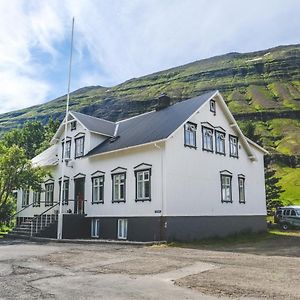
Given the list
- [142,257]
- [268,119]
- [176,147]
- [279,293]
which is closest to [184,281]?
Result: [279,293]

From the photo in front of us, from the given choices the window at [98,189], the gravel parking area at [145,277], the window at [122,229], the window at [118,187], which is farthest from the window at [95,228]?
the gravel parking area at [145,277]

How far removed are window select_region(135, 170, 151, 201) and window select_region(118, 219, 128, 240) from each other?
195 cm

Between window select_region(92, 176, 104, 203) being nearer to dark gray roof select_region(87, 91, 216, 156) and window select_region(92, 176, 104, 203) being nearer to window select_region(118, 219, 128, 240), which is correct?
dark gray roof select_region(87, 91, 216, 156)

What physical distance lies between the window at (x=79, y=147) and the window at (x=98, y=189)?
265 cm

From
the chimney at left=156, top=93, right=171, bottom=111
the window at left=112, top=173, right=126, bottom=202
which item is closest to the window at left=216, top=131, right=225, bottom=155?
the chimney at left=156, top=93, right=171, bottom=111

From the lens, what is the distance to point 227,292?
347 inches

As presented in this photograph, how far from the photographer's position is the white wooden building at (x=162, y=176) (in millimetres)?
22391

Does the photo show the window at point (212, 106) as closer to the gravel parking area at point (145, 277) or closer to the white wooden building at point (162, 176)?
the white wooden building at point (162, 176)

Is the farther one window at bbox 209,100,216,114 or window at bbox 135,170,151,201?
window at bbox 209,100,216,114

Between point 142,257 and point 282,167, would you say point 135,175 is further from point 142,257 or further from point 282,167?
point 282,167

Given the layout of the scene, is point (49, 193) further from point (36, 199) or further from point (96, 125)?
point (96, 125)

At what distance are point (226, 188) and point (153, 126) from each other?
21.4 feet

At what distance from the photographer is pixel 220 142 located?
26.9 metres

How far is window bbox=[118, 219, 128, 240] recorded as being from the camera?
2403cm
